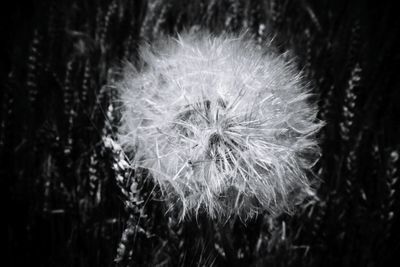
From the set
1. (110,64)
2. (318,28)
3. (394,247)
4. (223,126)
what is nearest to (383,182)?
(394,247)

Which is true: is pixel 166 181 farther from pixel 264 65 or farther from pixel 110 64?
Answer: pixel 110 64

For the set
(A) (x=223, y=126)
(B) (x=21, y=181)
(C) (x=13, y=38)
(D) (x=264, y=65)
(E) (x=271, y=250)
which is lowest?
(E) (x=271, y=250)

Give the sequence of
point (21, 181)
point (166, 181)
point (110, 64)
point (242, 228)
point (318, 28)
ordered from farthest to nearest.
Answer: point (318, 28) < point (110, 64) < point (21, 181) < point (242, 228) < point (166, 181)
